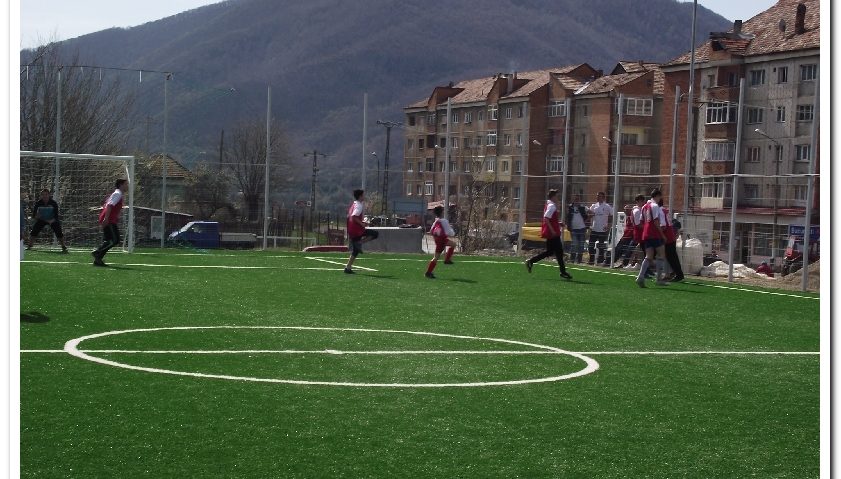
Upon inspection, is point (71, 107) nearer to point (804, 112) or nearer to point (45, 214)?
point (45, 214)

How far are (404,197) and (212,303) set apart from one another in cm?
3277

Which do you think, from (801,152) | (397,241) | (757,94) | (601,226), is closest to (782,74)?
(757,94)

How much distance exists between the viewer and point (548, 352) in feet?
41.4

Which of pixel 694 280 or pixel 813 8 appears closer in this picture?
pixel 694 280

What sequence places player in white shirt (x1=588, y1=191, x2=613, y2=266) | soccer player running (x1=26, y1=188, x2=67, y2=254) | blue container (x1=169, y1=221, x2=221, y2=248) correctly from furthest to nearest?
blue container (x1=169, y1=221, x2=221, y2=248) < player in white shirt (x1=588, y1=191, x2=613, y2=266) < soccer player running (x1=26, y1=188, x2=67, y2=254)

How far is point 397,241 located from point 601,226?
7.42m

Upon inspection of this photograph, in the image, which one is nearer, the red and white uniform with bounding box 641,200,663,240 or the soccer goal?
the red and white uniform with bounding box 641,200,663,240

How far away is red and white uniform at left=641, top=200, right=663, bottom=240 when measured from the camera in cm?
2286

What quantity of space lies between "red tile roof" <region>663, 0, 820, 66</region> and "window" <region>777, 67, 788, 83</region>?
114cm

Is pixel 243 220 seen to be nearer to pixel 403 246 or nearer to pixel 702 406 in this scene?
pixel 403 246

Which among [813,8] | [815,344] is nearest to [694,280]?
[815,344]

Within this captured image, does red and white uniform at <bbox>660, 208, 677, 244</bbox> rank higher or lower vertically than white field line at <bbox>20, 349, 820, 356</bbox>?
higher

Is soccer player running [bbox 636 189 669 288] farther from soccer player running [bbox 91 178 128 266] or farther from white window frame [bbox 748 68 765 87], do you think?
white window frame [bbox 748 68 765 87]

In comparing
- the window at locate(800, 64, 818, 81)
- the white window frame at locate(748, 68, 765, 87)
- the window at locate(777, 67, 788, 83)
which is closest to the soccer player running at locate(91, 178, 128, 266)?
the window at locate(800, 64, 818, 81)
